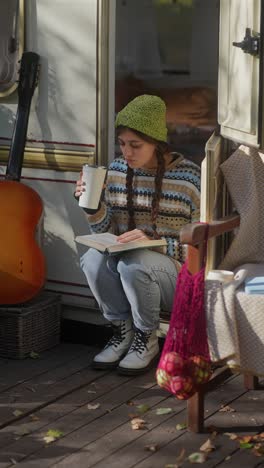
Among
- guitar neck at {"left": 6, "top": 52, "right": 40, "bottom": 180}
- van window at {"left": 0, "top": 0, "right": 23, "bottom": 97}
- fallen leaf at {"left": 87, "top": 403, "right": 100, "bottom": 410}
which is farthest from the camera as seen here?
van window at {"left": 0, "top": 0, "right": 23, "bottom": 97}

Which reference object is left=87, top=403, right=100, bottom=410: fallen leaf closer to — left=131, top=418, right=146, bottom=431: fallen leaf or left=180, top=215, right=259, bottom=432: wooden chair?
left=131, top=418, right=146, bottom=431: fallen leaf

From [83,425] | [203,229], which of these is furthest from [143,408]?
[203,229]

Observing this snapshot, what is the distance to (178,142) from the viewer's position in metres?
8.05

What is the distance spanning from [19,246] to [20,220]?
0.47 ft

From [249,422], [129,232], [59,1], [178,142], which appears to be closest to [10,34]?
[59,1]

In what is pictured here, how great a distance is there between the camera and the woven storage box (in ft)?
19.3


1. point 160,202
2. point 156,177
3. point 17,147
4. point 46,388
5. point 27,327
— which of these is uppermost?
point 17,147

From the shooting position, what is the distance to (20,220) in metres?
5.95

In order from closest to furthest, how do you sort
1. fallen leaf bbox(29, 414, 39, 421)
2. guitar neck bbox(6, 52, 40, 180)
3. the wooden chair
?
the wooden chair
fallen leaf bbox(29, 414, 39, 421)
guitar neck bbox(6, 52, 40, 180)

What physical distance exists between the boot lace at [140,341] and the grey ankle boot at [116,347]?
0.09 m

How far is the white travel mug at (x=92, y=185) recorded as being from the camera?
5.29m

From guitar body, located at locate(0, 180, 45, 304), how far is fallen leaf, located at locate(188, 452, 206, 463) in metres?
1.66

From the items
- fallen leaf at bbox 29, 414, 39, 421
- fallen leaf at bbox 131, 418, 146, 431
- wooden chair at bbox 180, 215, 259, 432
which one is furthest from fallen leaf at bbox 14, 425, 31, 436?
wooden chair at bbox 180, 215, 259, 432

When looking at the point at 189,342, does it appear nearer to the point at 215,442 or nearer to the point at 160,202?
the point at 215,442
